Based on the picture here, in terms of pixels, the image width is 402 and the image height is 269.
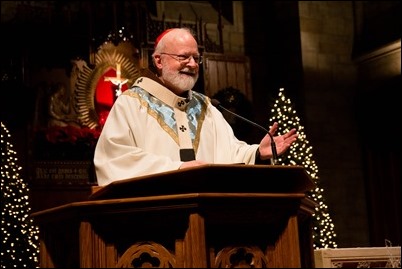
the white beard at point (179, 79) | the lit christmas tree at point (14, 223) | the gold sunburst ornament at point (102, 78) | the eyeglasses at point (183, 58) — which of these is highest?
the gold sunburst ornament at point (102, 78)

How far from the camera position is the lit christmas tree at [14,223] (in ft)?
21.9

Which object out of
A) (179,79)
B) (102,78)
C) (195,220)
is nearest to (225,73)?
(102,78)

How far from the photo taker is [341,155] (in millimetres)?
10320

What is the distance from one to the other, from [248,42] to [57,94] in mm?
3224

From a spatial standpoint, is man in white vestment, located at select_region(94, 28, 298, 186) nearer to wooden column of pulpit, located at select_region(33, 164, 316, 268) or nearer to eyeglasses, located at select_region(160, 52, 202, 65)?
eyeglasses, located at select_region(160, 52, 202, 65)

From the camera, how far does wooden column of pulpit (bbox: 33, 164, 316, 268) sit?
2.56 m

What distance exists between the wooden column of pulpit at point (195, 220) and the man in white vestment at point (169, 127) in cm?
42

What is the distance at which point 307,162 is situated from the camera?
26.2 feet

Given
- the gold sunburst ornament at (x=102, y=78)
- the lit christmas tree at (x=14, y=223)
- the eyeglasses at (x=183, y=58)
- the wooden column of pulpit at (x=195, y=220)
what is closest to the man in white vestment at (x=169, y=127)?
the eyeglasses at (x=183, y=58)

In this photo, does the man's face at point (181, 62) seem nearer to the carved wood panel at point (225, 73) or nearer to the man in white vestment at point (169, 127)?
the man in white vestment at point (169, 127)

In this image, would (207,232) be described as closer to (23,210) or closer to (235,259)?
(235,259)

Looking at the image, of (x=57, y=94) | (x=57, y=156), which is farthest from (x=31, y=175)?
(x=57, y=94)

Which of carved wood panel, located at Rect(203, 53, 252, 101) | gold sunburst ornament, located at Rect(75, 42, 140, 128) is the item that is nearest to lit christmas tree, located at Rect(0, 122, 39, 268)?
gold sunburst ornament, located at Rect(75, 42, 140, 128)

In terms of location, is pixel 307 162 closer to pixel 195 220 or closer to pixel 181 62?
pixel 181 62
